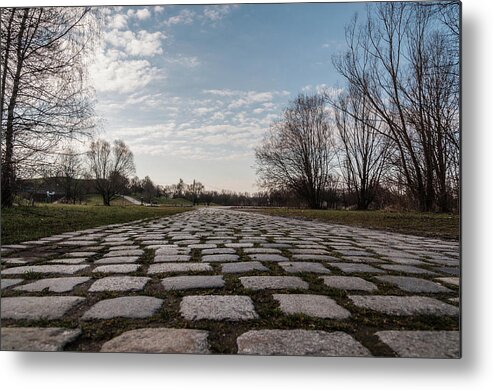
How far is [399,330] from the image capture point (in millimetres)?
1445

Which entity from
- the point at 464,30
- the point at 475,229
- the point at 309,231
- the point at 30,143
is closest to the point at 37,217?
the point at 30,143

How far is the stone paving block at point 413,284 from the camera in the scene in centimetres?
184

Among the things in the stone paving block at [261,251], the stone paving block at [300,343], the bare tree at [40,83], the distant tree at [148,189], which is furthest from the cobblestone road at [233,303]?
the bare tree at [40,83]

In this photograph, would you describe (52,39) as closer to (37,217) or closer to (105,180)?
(105,180)

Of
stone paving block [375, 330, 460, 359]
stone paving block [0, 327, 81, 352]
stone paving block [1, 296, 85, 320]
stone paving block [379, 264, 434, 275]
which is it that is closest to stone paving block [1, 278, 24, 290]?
stone paving block [1, 296, 85, 320]

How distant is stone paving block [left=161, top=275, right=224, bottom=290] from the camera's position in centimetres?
182

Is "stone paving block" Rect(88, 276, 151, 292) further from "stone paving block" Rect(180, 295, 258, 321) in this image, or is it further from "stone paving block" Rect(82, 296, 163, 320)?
"stone paving block" Rect(180, 295, 258, 321)

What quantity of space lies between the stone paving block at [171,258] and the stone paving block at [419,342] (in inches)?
61.7

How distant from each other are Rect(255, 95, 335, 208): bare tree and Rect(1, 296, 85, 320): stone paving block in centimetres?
179

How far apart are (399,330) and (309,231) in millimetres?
3275

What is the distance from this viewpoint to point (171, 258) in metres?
2.56

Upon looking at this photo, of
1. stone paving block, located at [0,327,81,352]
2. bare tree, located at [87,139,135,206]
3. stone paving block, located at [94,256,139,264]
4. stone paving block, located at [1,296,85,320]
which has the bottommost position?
stone paving block, located at [0,327,81,352]

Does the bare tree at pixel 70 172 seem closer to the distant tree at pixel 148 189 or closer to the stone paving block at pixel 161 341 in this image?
the distant tree at pixel 148 189

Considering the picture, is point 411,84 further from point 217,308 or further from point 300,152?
point 217,308
